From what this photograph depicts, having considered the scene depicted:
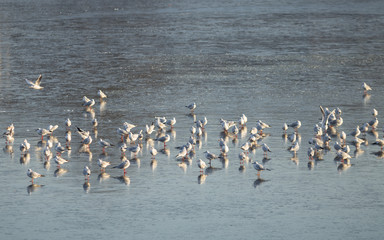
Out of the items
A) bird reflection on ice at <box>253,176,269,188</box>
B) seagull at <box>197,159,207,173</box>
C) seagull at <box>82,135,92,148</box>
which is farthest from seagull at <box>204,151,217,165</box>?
seagull at <box>82,135,92,148</box>

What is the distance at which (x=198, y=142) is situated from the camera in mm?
26094

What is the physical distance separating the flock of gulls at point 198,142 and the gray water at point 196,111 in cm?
25

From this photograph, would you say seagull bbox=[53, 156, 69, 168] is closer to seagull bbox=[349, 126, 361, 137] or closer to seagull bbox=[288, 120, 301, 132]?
seagull bbox=[288, 120, 301, 132]

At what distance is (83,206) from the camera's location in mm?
19375

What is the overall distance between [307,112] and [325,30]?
85.5 feet

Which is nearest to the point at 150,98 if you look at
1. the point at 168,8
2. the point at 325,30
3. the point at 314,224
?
the point at 314,224

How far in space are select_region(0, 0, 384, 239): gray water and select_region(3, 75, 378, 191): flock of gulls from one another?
0.25m

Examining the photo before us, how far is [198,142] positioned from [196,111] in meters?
4.66

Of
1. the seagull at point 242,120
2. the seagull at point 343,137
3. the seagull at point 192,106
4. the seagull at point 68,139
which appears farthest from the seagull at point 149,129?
the seagull at point 343,137

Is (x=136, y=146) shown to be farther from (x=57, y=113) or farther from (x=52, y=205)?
(x=57, y=113)

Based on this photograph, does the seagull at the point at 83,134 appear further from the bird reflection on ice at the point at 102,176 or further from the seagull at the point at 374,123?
the seagull at the point at 374,123

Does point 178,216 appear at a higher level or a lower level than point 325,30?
lower

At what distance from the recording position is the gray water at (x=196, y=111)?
18406 millimetres

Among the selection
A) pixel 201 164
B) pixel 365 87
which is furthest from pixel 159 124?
pixel 365 87
